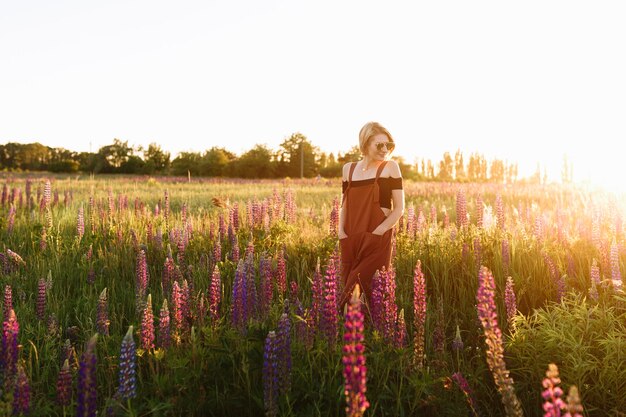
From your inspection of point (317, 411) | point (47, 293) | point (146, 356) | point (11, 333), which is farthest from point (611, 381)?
point (47, 293)

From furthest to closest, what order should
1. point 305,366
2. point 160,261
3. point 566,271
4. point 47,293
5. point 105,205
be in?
point 105,205 < point 160,261 < point 566,271 < point 47,293 < point 305,366

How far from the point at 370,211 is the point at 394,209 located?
0.78 feet

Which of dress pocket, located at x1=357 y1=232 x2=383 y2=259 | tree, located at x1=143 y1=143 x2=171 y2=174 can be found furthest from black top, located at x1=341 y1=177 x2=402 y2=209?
tree, located at x1=143 y1=143 x2=171 y2=174

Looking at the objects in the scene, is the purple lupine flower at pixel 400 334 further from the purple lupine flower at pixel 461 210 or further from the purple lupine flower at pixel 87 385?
the purple lupine flower at pixel 461 210

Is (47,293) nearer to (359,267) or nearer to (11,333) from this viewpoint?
(11,333)

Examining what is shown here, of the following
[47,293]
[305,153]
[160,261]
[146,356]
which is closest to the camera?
[146,356]

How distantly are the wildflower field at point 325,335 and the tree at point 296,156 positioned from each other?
2378 inches

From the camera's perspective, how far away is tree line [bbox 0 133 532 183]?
64.4m

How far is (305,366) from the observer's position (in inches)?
105

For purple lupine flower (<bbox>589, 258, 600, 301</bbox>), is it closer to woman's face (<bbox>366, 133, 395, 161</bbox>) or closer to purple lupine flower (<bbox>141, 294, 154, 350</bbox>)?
woman's face (<bbox>366, 133, 395, 161</bbox>)

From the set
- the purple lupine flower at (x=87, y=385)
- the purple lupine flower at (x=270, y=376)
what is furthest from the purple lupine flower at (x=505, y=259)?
the purple lupine flower at (x=87, y=385)

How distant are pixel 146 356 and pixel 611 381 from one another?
3210 millimetres

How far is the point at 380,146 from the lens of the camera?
14.3 feet

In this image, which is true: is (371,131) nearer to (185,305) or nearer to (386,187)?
(386,187)
